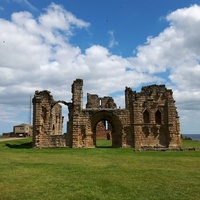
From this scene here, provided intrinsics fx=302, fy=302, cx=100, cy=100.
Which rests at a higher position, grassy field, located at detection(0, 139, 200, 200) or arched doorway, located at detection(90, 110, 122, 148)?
arched doorway, located at detection(90, 110, 122, 148)

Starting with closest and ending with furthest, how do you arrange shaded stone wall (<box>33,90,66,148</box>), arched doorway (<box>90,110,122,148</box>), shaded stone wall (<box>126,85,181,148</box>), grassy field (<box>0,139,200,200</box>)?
grassy field (<box>0,139,200,200</box>) < shaded stone wall (<box>33,90,66,148</box>) < shaded stone wall (<box>126,85,181,148</box>) < arched doorway (<box>90,110,122,148</box>)

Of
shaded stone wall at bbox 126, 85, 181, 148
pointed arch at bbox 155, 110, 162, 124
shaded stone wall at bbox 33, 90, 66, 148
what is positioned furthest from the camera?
pointed arch at bbox 155, 110, 162, 124

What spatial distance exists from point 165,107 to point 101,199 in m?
26.3

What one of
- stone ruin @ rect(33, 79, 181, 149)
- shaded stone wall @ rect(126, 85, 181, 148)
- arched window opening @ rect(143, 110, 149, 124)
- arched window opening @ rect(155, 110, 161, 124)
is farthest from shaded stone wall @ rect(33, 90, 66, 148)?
arched window opening @ rect(155, 110, 161, 124)

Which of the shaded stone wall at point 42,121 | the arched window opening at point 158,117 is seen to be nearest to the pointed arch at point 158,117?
the arched window opening at point 158,117

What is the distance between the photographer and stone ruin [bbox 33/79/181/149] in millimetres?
Answer: 32875

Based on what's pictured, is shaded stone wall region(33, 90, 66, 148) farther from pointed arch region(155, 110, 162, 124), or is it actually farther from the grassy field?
the grassy field

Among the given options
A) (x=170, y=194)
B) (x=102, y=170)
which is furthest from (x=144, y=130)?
(x=170, y=194)

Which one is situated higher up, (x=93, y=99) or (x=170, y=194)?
(x=93, y=99)

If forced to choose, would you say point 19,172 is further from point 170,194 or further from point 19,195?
point 170,194

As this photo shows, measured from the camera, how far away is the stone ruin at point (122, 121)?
108 feet

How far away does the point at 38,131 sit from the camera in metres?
32.6

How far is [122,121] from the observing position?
33.4 meters

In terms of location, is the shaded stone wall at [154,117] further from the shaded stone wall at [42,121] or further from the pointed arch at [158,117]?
the shaded stone wall at [42,121]
